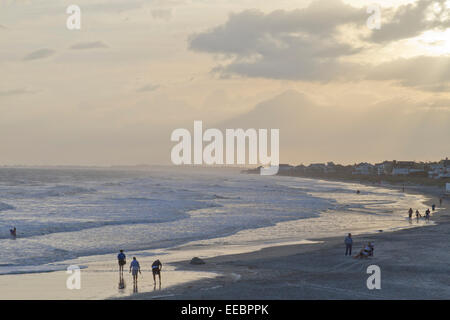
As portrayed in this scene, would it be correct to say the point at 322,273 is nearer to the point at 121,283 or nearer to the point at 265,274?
the point at 265,274

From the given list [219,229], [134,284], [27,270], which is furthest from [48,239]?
[134,284]

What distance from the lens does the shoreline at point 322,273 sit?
19.2 m

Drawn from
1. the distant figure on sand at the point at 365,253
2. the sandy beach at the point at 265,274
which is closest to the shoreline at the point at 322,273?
the sandy beach at the point at 265,274

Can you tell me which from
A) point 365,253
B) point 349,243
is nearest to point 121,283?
point 349,243

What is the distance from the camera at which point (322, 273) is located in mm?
23828

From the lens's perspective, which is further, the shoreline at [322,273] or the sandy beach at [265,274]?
the sandy beach at [265,274]

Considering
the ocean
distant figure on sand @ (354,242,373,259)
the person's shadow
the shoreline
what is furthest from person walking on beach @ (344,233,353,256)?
the person's shadow

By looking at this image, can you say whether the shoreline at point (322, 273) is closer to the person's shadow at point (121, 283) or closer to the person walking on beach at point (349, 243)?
the person walking on beach at point (349, 243)

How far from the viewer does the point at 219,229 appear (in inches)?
1726

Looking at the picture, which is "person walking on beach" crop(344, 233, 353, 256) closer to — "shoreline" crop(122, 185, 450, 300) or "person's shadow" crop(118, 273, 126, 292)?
"shoreline" crop(122, 185, 450, 300)

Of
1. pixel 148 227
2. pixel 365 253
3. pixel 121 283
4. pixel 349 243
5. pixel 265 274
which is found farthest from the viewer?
pixel 148 227

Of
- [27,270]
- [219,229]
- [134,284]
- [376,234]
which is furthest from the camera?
[219,229]
